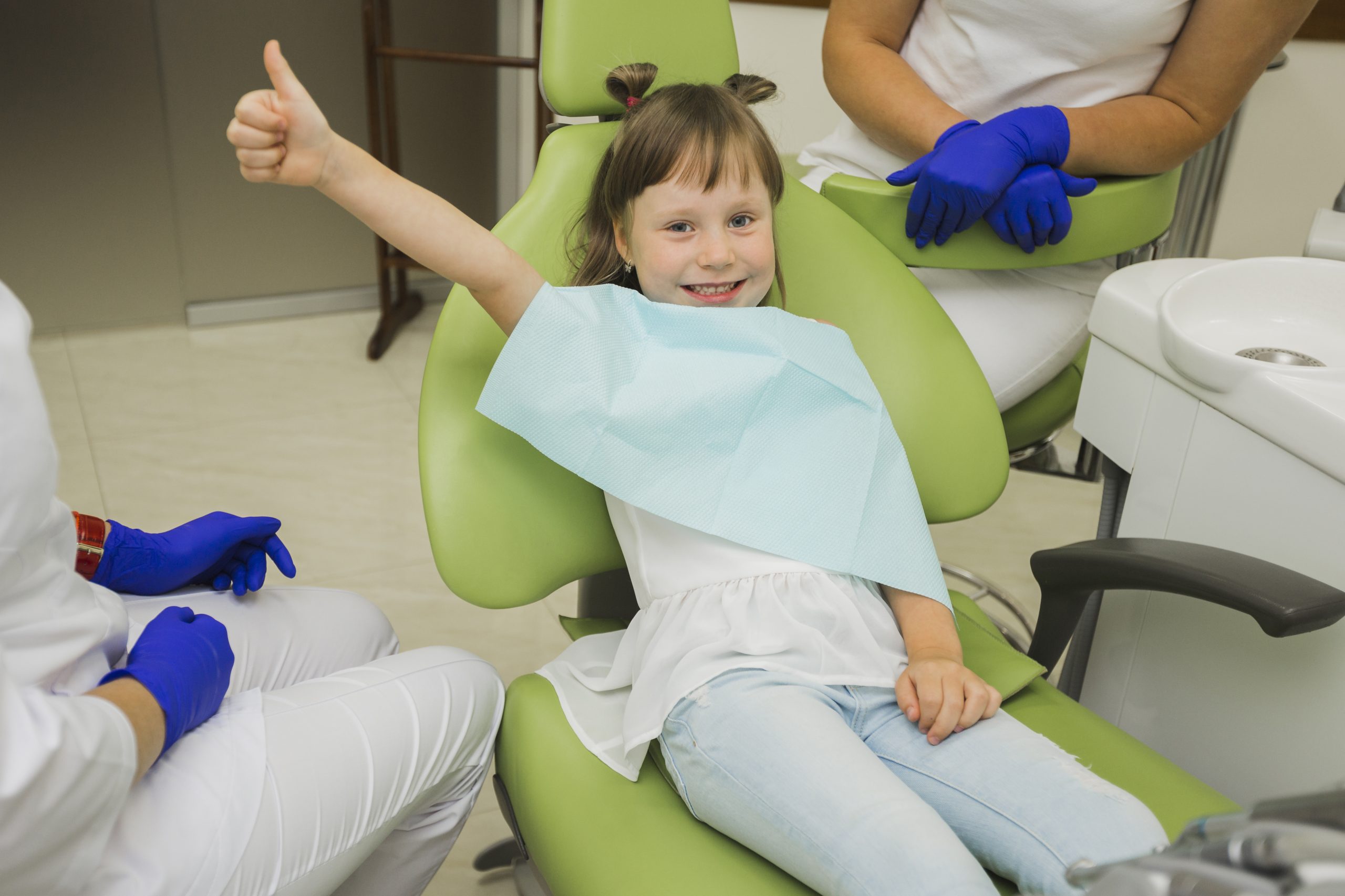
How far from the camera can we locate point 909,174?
119 centimetres

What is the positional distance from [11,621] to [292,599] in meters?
0.42

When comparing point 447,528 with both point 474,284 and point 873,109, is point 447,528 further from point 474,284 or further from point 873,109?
point 873,109

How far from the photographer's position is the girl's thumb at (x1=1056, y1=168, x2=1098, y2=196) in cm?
119

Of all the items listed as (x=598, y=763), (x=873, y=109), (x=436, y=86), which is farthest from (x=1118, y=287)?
(x=436, y=86)

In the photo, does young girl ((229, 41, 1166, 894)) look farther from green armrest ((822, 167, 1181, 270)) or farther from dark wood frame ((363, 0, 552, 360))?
dark wood frame ((363, 0, 552, 360))

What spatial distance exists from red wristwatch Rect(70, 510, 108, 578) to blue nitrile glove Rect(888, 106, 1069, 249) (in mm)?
886

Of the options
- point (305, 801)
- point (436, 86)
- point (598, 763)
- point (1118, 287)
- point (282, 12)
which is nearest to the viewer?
point (305, 801)

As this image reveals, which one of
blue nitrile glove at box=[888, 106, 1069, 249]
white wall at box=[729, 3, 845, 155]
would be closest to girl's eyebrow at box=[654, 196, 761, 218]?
blue nitrile glove at box=[888, 106, 1069, 249]

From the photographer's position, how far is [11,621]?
67cm

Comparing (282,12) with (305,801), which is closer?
(305,801)

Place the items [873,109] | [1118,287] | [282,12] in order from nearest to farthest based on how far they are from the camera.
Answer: [1118,287] < [873,109] < [282,12]

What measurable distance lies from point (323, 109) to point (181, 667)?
2176 millimetres

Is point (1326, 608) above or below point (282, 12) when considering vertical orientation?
below

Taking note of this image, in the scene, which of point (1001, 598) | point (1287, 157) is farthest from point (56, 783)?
point (1287, 157)
